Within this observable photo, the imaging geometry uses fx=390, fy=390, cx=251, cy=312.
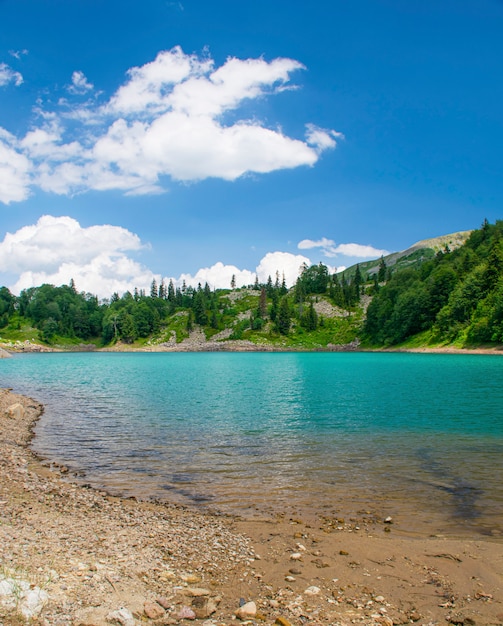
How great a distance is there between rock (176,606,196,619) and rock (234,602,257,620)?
820 millimetres

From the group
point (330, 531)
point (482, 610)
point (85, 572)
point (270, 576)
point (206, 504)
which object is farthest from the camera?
point (206, 504)

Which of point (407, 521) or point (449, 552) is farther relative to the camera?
point (407, 521)

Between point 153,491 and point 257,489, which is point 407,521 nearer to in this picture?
point 257,489

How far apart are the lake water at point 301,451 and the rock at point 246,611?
6.26 meters

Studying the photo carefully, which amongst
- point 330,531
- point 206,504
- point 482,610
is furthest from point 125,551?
point 482,610

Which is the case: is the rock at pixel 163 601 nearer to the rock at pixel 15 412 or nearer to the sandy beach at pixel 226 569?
the sandy beach at pixel 226 569

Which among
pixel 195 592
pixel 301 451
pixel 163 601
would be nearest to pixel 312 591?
pixel 195 592

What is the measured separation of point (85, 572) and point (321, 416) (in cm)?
2638

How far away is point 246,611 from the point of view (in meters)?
7.46

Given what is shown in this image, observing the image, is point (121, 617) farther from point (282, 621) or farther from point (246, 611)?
point (282, 621)

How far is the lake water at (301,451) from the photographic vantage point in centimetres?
1473

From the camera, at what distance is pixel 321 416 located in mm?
32875

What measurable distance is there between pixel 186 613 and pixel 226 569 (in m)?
2.35

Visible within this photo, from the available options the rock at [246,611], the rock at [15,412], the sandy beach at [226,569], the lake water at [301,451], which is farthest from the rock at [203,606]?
the rock at [15,412]
